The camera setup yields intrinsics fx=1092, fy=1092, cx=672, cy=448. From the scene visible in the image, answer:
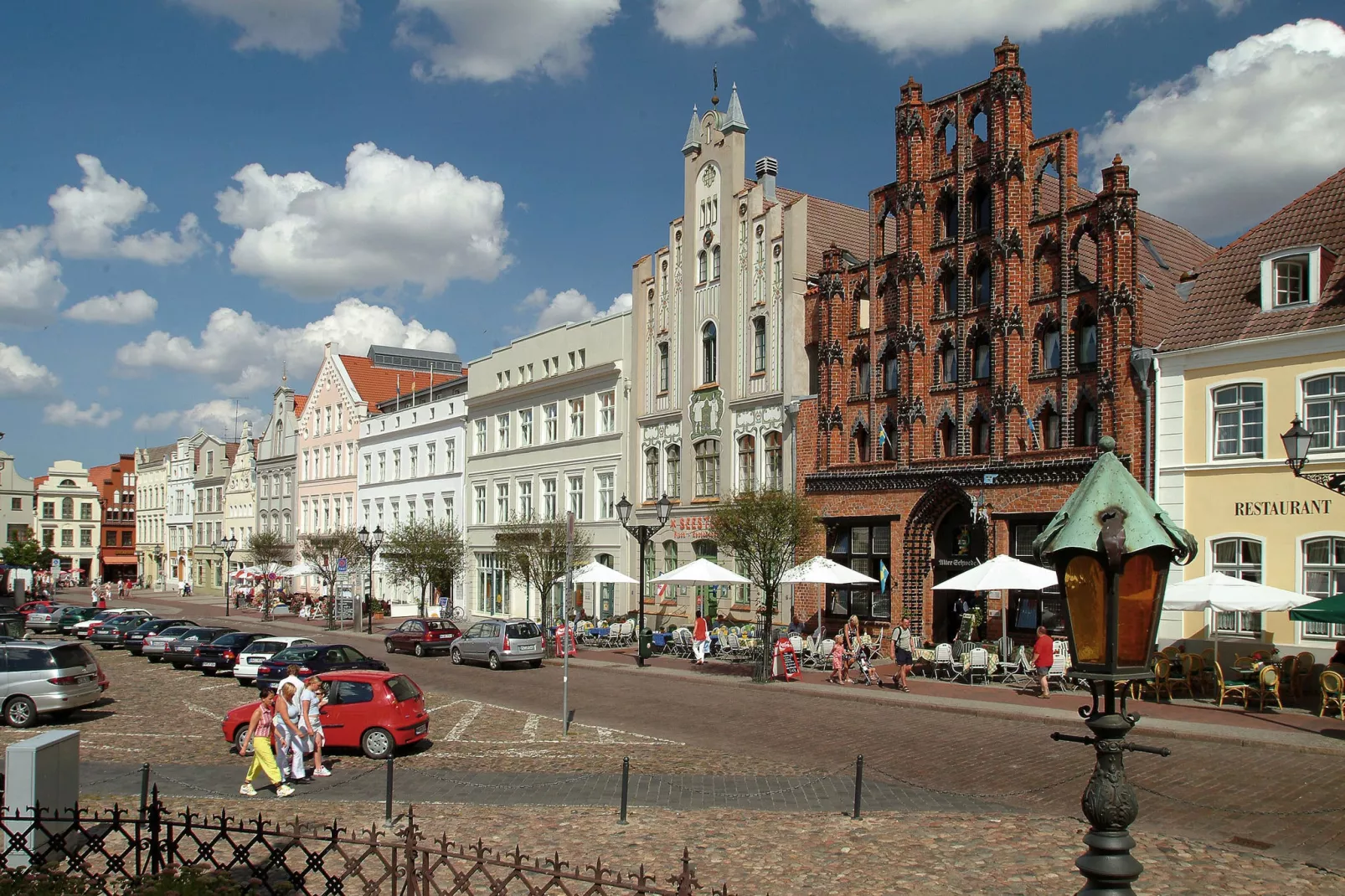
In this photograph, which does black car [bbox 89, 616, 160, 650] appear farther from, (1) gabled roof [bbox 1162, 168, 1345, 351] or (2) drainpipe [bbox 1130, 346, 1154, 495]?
(1) gabled roof [bbox 1162, 168, 1345, 351]

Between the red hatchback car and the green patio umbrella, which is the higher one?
the green patio umbrella

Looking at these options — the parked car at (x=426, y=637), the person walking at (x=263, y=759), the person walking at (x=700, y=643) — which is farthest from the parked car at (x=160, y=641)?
the person walking at (x=263, y=759)

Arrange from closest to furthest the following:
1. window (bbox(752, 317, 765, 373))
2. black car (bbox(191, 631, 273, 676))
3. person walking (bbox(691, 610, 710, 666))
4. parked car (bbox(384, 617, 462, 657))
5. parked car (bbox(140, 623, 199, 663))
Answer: black car (bbox(191, 631, 273, 676)) < person walking (bbox(691, 610, 710, 666)) < parked car (bbox(140, 623, 199, 663)) < parked car (bbox(384, 617, 462, 657)) < window (bbox(752, 317, 765, 373))

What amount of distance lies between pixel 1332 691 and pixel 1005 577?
23.4 ft

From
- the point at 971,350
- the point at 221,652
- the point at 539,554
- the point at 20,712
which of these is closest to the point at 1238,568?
the point at 971,350

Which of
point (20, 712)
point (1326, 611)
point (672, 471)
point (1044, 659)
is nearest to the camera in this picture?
point (1326, 611)

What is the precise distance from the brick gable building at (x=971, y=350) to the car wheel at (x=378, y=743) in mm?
16952

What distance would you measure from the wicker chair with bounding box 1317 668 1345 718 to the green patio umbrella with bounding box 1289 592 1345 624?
1.18m

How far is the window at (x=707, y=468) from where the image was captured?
40562 millimetres

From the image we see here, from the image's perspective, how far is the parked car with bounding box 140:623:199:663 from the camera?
34.5 metres

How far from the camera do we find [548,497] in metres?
50.6

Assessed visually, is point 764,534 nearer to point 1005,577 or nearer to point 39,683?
point 1005,577

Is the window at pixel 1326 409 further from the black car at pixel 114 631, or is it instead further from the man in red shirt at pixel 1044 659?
the black car at pixel 114 631

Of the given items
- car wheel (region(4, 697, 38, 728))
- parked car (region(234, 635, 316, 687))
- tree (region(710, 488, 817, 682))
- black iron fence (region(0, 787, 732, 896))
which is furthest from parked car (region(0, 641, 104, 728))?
tree (region(710, 488, 817, 682))
